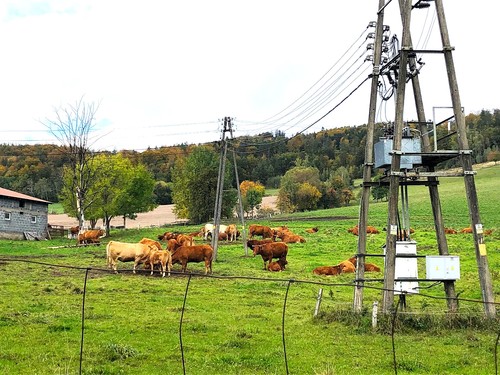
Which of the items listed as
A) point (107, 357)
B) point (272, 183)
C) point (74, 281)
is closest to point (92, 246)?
point (74, 281)

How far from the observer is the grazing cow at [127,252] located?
72.8 feet

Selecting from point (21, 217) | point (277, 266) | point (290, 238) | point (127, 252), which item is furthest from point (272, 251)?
point (21, 217)

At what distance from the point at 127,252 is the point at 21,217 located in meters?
27.5

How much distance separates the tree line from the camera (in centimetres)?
7331

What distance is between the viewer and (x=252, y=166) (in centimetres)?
12488

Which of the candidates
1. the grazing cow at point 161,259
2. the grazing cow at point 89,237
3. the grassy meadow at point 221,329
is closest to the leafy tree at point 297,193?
the grazing cow at point 89,237

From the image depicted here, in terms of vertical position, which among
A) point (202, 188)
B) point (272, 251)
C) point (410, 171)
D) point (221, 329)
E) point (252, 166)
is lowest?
point (221, 329)

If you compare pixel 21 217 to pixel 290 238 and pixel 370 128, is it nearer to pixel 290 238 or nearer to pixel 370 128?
pixel 290 238

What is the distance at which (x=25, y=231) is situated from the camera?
1825 inches

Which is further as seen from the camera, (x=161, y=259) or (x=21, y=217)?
(x=21, y=217)

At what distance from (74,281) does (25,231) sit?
30.5m

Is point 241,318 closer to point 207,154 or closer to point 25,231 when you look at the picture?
point 25,231

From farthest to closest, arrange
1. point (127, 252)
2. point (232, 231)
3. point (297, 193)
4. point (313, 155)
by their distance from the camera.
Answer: point (313, 155) → point (297, 193) → point (232, 231) → point (127, 252)

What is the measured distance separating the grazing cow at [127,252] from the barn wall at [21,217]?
84.9 feet
